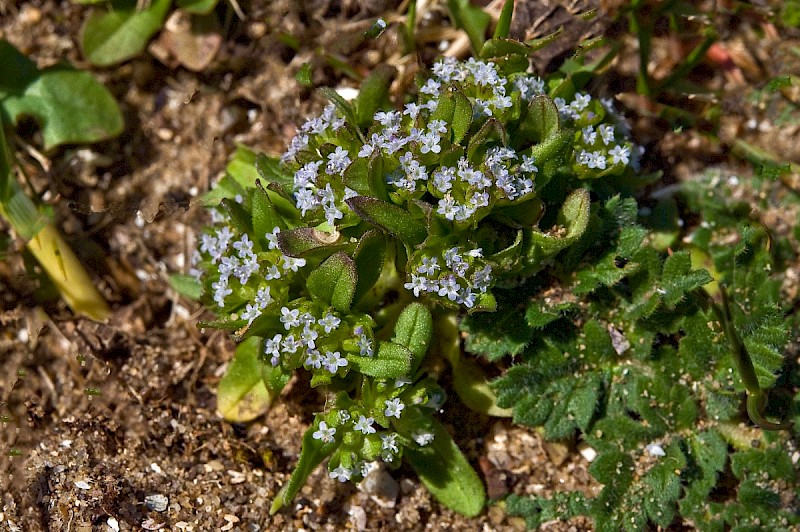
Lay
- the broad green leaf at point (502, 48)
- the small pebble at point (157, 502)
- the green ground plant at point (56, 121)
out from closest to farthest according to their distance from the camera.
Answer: the small pebble at point (157, 502) → the broad green leaf at point (502, 48) → the green ground plant at point (56, 121)

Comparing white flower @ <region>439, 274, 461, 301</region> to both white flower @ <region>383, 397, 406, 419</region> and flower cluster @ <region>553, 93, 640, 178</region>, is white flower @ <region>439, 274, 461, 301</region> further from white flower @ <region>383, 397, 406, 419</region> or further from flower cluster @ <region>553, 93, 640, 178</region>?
flower cluster @ <region>553, 93, 640, 178</region>

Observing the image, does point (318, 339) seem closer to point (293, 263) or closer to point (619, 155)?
point (293, 263)

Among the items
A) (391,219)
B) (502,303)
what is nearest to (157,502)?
(391,219)

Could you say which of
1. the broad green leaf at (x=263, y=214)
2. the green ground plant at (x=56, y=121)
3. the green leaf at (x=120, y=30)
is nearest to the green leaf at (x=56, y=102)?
the green ground plant at (x=56, y=121)

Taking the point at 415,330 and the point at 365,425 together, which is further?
the point at 415,330

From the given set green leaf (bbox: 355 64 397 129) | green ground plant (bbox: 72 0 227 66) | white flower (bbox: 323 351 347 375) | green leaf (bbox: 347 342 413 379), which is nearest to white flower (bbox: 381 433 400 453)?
green leaf (bbox: 347 342 413 379)

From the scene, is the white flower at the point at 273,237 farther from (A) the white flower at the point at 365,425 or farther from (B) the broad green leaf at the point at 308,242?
(A) the white flower at the point at 365,425

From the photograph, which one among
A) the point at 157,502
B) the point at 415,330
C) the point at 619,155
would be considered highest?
the point at 619,155
